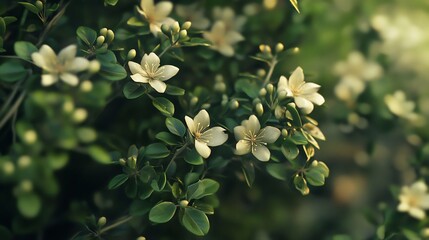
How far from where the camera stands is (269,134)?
1.19m

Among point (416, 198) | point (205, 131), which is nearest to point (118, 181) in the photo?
point (205, 131)

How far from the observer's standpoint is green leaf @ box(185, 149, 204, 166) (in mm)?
1154

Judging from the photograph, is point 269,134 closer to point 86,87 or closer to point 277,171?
point 277,171

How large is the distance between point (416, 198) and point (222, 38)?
0.66 m

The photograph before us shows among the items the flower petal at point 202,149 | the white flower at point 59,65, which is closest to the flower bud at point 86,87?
the white flower at point 59,65

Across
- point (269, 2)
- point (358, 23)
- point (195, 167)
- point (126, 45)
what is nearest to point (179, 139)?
point (195, 167)

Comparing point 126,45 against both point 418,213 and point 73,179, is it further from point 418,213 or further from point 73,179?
point 418,213

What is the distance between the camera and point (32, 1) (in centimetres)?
125

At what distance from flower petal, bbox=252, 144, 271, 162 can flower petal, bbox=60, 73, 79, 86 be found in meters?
0.40

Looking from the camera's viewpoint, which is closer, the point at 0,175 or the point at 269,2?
the point at 0,175

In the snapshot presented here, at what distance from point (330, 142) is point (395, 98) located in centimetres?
24

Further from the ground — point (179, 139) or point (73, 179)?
point (179, 139)

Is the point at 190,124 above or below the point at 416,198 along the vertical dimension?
above

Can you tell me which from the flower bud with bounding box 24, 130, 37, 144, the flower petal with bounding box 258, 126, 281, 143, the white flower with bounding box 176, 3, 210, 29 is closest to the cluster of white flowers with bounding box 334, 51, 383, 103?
the white flower with bounding box 176, 3, 210, 29
